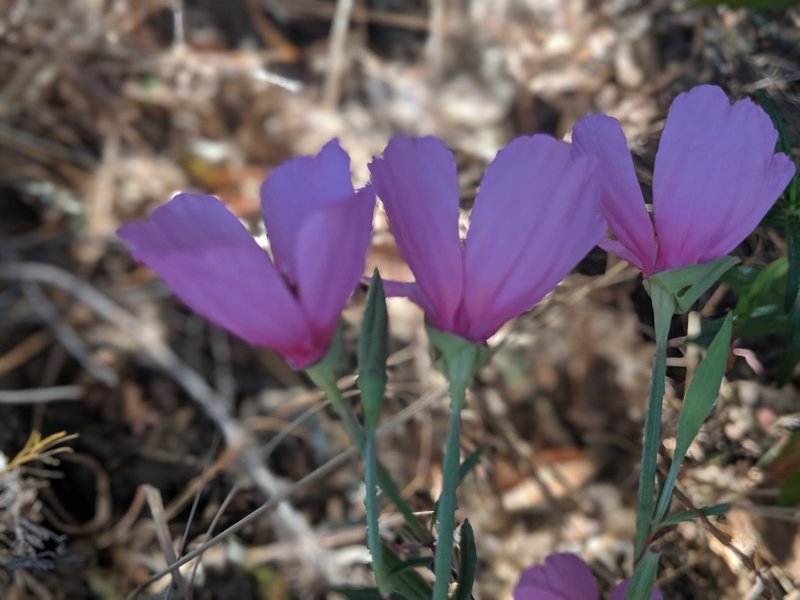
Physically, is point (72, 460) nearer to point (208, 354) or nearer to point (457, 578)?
point (208, 354)

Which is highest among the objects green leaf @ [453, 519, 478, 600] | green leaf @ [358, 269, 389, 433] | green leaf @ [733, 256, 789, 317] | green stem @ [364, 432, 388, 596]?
green leaf @ [358, 269, 389, 433]

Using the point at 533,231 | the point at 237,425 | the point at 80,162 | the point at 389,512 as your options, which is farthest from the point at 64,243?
the point at 533,231

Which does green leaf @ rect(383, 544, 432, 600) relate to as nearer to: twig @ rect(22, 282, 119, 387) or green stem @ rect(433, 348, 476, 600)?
green stem @ rect(433, 348, 476, 600)

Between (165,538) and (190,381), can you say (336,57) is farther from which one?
(165,538)

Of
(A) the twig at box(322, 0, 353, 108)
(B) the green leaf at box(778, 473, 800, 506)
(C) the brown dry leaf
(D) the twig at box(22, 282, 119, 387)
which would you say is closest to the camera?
(B) the green leaf at box(778, 473, 800, 506)

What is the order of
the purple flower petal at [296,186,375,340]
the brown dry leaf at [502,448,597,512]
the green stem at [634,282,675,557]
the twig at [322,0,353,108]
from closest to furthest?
the purple flower petal at [296,186,375,340] < the green stem at [634,282,675,557] < the brown dry leaf at [502,448,597,512] < the twig at [322,0,353,108]

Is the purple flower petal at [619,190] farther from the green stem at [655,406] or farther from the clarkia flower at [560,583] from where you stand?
the clarkia flower at [560,583]

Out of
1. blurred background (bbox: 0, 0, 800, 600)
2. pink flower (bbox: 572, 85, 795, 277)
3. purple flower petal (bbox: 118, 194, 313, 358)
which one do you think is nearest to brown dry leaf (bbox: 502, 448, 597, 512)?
blurred background (bbox: 0, 0, 800, 600)
